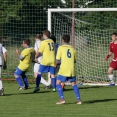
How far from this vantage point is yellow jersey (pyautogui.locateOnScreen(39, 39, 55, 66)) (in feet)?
57.4

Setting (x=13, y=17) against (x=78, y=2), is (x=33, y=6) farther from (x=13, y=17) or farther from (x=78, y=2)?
(x=78, y=2)

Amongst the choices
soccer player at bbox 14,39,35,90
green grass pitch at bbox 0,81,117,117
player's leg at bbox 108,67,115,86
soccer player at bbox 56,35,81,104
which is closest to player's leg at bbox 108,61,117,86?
player's leg at bbox 108,67,115,86

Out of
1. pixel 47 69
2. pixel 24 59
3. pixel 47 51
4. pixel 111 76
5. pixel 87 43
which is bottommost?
pixel 111 76

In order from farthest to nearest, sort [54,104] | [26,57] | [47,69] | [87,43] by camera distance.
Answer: [87,43], [26,57], [47,69], [54,104]

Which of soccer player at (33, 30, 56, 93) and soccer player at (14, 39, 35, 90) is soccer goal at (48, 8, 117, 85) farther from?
soccer player at (33, 30, 56, 93)

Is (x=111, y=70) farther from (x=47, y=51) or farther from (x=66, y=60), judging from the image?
(x=66, y=60)

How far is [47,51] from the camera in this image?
57.8 feet

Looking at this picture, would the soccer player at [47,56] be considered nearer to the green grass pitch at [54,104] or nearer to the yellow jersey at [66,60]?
the green grass pitch at [54,104]

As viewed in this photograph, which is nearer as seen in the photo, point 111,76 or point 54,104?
point 54,104

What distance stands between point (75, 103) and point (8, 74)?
8.75 meters

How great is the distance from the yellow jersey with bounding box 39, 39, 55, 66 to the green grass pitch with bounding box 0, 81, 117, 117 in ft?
3.10

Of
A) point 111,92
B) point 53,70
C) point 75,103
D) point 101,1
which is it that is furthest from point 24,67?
point 101,1

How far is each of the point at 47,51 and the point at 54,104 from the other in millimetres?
3526

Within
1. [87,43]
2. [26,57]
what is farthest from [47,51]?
[87,43]
